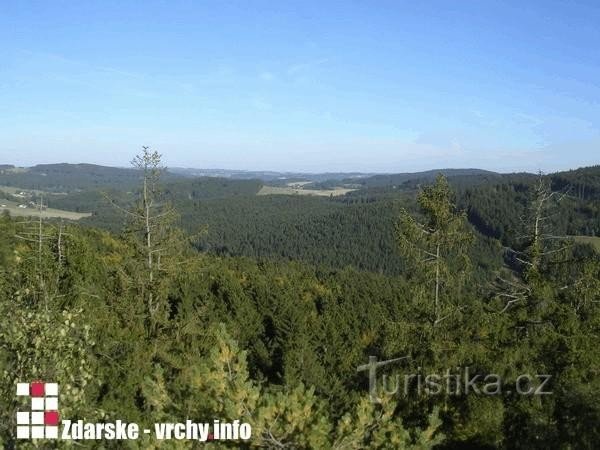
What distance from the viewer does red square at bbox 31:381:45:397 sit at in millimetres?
8021

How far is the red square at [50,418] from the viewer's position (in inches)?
314

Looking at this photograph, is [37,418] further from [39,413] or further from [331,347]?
[331,347]

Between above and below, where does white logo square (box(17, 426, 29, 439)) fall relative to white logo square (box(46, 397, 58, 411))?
below

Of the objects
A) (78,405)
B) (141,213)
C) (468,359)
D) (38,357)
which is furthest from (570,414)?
(141,213)

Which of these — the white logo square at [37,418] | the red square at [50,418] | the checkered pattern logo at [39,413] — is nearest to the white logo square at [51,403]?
the checkered pattern logo at [39,413]

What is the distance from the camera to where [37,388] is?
8.09 meters

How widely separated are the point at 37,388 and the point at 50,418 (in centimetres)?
51

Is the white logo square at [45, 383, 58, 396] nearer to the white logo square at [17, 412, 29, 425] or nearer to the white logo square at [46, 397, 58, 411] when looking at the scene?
the white logo square at [46, 397, 58, 411]

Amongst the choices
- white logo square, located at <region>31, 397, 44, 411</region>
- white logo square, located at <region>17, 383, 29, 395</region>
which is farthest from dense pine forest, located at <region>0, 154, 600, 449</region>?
white logo square, located at <region>31, 397, 44, 411</region>

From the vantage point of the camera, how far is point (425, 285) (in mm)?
19297

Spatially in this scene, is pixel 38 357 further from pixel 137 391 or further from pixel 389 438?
pixel 137 391
